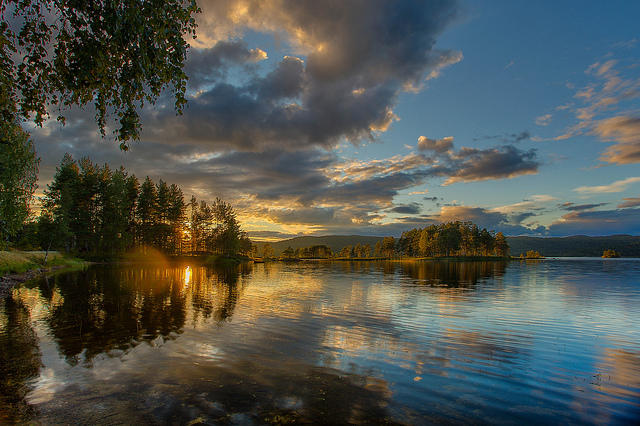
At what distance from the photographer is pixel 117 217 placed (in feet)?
295

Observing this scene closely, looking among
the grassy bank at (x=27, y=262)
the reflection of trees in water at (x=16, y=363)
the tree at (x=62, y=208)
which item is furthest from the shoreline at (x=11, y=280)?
the tree at (x=62, y=208)

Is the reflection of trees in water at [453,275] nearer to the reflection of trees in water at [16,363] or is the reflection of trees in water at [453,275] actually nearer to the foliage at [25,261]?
the reflection of trees in water at [16,363]

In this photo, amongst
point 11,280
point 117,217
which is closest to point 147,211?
point 117,217

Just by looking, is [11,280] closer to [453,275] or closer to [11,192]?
[11,192]

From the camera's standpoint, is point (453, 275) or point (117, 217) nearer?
point (453, 275)

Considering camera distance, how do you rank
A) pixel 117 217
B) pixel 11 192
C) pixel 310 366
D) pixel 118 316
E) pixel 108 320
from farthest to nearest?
pixel 117 217 < pixel 11 192 < pixel 118 316 < pixel 108 320 < pixel 310 366

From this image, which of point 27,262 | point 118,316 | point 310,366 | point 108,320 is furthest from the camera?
point 27,262

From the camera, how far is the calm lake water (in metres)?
7.97

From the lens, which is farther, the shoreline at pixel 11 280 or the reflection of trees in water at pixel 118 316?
the shoreline at pixel 11 280

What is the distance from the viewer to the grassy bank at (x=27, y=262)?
139 ft

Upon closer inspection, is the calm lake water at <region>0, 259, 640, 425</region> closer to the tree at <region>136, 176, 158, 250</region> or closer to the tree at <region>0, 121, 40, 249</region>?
the tree at <region>0, 121, 40, 249</region>

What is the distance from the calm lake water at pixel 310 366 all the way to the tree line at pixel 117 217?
2294 inches

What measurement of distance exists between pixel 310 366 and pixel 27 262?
61.2m

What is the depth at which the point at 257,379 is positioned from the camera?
10.0 m
